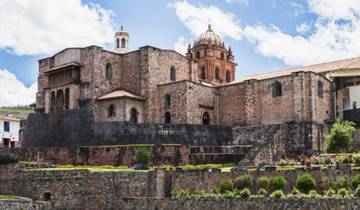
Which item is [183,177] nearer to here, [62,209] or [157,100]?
[62,209]

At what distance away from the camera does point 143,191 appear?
99.0ft

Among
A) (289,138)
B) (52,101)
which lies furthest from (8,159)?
(289,138)

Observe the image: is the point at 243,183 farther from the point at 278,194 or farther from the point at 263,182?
the point at 278,194

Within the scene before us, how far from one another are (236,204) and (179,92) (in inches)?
886

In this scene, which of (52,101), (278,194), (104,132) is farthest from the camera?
(52,101)

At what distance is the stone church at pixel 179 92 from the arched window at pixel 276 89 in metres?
0.06

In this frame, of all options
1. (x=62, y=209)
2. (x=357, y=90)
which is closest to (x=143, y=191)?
(x=62, y=209)

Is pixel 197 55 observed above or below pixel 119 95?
above

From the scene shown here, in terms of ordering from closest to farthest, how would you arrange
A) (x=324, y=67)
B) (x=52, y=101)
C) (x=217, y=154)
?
(x=217, y=154), (x=324, y=67), (x=52, y=101)

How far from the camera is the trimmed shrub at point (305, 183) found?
26.0 meters

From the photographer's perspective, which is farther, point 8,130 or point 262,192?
point 8,130

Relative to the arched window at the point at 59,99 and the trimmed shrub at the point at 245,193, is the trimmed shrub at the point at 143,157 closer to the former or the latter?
the trimmed shrub at the point at 245,193

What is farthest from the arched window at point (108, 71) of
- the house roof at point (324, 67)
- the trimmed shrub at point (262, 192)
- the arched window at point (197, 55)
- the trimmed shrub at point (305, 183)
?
the trimmed shrub at point (305, 183)

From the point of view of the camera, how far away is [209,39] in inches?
2509
